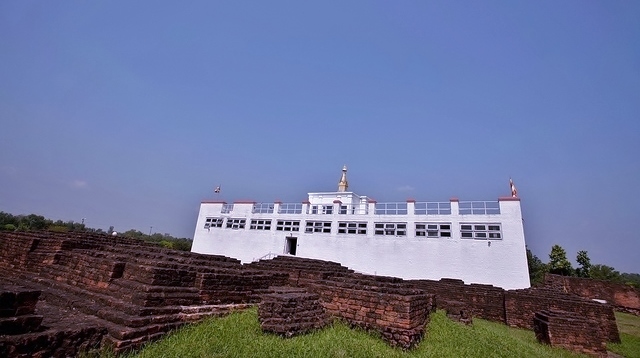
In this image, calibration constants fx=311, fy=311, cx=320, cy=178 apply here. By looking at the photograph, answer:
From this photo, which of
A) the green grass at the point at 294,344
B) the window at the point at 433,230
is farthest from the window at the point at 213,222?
the green grass at the point at 294,344

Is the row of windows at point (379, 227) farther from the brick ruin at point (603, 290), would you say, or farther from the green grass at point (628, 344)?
the green grass at point (628, 344)

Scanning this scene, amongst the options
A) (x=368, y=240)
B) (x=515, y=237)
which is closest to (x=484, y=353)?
(x=515, y=237)

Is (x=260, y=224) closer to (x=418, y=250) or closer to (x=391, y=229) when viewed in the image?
(x=391, y=229)

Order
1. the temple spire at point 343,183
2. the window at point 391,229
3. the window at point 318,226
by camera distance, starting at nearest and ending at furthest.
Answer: the window at point 391,229 < the window at point 318,226 < the temple spire at point 343,183

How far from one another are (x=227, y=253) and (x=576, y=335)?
2596cm

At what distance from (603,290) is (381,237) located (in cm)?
1582

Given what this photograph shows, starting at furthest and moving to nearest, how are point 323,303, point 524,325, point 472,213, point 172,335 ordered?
1. point 472,213
2. point 524,325
3. point 323,303
4. point 172,335

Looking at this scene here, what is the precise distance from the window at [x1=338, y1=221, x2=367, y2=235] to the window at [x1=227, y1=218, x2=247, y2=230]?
32.1 feet

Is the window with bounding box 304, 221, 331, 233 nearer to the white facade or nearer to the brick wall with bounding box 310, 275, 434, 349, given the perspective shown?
the white facade

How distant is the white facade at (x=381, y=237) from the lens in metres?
19.0

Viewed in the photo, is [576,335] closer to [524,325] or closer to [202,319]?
[524,325]

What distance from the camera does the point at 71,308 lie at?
5094 mm

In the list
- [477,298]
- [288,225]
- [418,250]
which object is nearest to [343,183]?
[288,225]

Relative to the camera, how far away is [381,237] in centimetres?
2289
